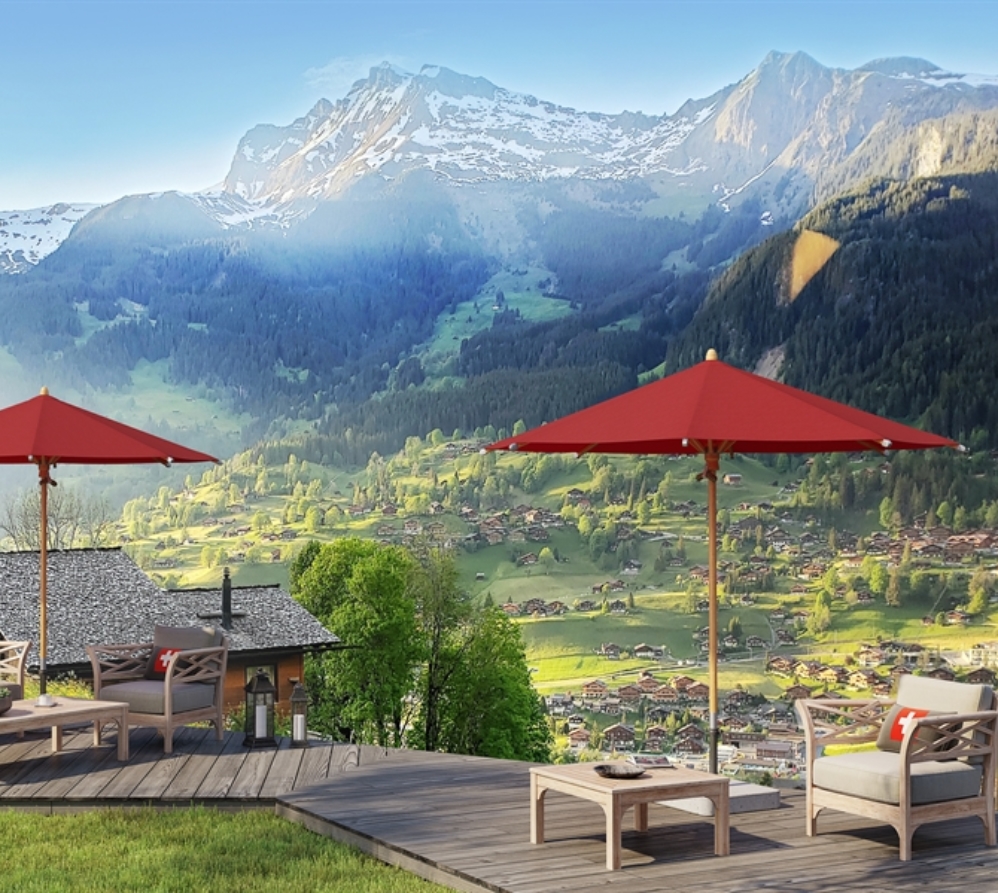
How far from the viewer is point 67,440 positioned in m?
7.79

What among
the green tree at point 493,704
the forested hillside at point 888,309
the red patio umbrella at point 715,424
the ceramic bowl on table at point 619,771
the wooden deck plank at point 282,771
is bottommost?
the green tree at point 493,704

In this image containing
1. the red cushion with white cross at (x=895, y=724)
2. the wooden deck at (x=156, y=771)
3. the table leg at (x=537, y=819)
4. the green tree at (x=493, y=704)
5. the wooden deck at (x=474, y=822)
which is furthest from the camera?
the green tree at (x=493, y=704)

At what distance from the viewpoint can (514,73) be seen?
77.0 meters

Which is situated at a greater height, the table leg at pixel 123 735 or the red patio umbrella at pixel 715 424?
the red patio umbrella at pixel 715 424

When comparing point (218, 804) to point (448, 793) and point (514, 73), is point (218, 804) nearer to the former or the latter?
point (448, 793)

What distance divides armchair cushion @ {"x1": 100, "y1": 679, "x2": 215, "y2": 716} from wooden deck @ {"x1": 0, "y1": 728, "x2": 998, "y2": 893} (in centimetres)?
25

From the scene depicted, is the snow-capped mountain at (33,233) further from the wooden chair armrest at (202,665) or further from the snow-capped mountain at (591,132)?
the wooden chair armrest at (202,665)

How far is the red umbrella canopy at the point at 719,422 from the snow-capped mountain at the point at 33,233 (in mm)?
74183

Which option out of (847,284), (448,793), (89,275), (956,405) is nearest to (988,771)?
(448,793)

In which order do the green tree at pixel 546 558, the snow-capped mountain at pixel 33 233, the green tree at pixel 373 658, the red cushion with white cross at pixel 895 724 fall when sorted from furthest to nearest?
1. the snow-capped mountain at pixel 33 233
2. the green tree at pixel 546 558
3. the green tree at pixel 373 658
4. the red cushion with white cross at pixel 895 724

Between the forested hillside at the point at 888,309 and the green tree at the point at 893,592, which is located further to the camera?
the forested hillside at the point at 888,309

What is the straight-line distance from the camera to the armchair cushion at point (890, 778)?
200 inches

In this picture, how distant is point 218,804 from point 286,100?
240ft

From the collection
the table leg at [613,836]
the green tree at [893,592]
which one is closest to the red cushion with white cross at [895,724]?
the table leg at [613,836]
